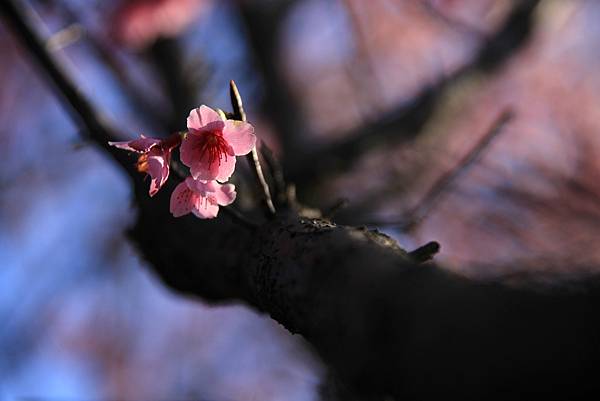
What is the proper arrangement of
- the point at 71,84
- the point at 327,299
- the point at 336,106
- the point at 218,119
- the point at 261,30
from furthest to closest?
the point at 336,106, the point at 261,30, the point at 71,84, the point at 218,119, the point at 327,299

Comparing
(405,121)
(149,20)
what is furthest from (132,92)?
(405,121)

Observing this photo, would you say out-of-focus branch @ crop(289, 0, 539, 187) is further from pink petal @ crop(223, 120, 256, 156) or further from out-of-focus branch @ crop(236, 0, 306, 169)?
pink petal @ crop(223, 120, 256, 156)

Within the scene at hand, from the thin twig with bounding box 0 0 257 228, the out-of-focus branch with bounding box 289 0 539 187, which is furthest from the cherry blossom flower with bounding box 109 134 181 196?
the out-of-focus branch with bounding box 289 0 539 187

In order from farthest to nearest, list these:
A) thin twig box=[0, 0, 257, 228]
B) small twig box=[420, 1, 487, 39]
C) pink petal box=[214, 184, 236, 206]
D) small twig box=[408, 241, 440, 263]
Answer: small twig box=[420, 1, 487, 39] → thin twig box=[0, 0, 257, 228] → pink petal box=[214, 184, 236, 206] → small twig box=[408, 241, 440, 263]

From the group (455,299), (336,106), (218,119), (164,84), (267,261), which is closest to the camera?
(455,299)

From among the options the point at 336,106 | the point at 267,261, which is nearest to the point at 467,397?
the point at 267,261

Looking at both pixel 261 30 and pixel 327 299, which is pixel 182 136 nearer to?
pixel 327 299
